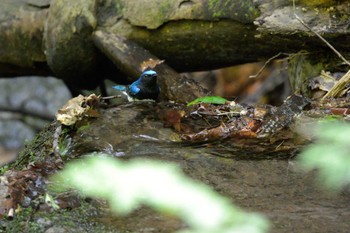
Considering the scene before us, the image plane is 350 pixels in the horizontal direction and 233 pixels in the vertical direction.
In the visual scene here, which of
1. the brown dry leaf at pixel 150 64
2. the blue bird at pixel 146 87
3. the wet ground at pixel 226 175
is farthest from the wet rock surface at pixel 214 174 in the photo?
the brown dry leaf at pixel 150 64

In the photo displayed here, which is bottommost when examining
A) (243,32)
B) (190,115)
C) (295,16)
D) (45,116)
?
(45,116)

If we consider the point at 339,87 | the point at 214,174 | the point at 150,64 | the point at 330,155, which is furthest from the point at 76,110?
the point at 339,87

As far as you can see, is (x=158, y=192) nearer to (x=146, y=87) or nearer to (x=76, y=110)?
(x=76, y=110)

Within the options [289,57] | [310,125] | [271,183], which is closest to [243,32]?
[289,57]

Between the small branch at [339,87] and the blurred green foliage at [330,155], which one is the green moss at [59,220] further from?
the small branch at [339,87]

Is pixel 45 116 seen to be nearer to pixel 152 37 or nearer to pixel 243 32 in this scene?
pixel 152 37

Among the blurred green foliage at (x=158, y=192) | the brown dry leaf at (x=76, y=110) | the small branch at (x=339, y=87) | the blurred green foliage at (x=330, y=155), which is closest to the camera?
the blurred green foliage at (x=158, y=192)
